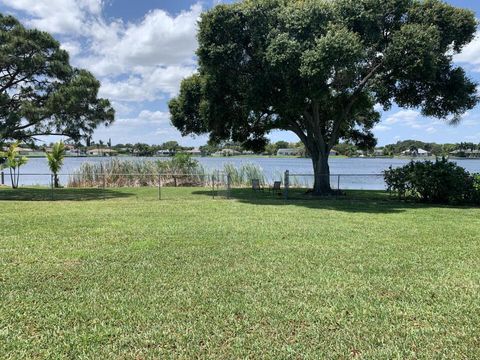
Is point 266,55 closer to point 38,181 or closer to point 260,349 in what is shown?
point 260,349

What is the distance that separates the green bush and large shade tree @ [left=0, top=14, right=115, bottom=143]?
1485 centimetres

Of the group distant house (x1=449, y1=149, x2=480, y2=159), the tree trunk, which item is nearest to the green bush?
the tree trunk

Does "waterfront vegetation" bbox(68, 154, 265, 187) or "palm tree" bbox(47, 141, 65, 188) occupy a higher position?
"palm tree" bbox(47, 141, 65, 188)

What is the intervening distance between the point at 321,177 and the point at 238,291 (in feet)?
50.5

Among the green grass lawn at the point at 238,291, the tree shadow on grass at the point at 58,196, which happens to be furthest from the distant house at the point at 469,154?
the green grass lawn at the point at 238,291

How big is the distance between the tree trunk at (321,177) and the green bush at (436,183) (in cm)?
334

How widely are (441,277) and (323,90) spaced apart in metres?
10.8

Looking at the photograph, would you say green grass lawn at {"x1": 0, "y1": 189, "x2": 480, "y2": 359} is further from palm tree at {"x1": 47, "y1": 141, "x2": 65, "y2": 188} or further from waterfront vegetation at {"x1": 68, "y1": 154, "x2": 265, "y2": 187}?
palm tree at {"x1": 47, "y1": 141, "x2": 65, "y2": 188}

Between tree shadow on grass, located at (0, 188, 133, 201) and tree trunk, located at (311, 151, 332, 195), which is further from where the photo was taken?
tree trunk, located at (311, 151, 332, 195)

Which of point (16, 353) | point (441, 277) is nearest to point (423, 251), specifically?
point (441, 277)

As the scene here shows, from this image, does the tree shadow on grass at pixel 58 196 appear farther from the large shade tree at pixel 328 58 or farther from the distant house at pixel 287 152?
the distant house at pixel 287 152

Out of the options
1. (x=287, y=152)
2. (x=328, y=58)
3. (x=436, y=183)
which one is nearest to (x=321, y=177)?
(x=436, y=183)

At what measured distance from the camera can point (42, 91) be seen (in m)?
22.3

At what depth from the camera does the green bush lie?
15562 mm
